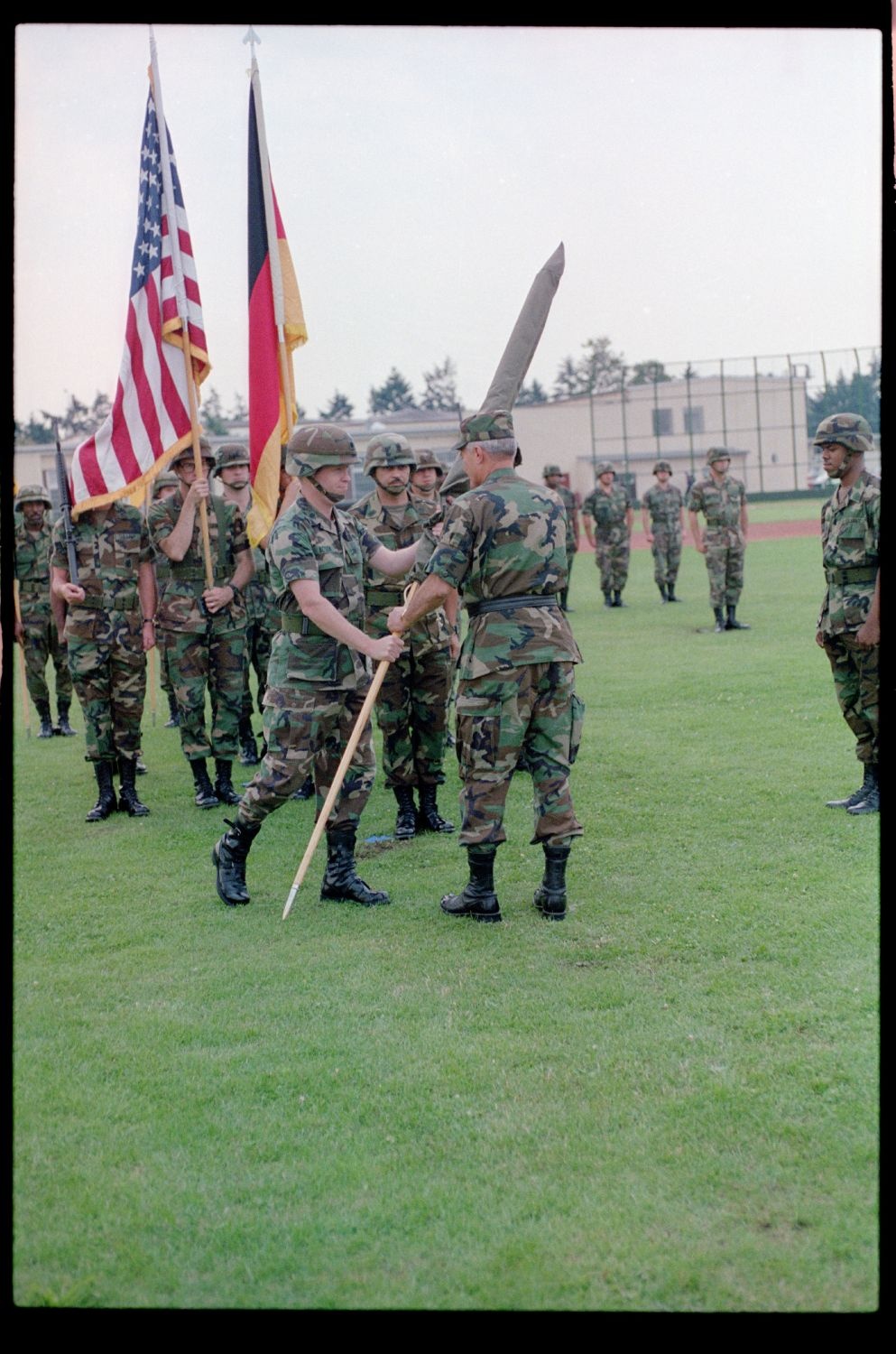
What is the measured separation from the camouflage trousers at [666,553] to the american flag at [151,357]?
12263mm

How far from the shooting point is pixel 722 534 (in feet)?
51.6

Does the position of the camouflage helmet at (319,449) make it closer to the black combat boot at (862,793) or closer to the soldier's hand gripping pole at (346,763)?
the soldier's hand gripping pole at (346,763)

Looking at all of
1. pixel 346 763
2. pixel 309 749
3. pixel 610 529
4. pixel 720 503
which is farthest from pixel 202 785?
pixel 610 529

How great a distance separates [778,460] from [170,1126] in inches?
1888

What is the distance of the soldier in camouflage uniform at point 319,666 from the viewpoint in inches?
241

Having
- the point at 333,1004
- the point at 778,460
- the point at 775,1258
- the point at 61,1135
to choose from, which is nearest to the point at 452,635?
the point at 333,1004

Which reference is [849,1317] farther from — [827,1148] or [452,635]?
[452,635]

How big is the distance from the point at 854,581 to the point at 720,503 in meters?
8.62

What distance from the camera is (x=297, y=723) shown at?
622 centimetres

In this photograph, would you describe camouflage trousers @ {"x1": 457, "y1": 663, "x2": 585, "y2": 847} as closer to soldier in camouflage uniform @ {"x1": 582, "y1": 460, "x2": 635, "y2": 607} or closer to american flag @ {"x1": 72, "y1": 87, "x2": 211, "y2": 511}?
american flag @ {"x1": 72, "y1": 87, "x2": 211, "y2": 511}

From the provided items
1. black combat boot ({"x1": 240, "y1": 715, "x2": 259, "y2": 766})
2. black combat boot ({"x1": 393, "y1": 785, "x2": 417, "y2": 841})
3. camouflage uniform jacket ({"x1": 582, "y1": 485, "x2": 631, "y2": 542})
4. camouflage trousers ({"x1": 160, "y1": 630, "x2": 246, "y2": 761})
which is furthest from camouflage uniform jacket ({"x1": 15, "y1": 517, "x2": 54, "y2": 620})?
camouflage uniform jacket ({"x1": 582, "y1": 485, "x2": 631, "y2": 542})

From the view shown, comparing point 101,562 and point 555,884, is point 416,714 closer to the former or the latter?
point 555,884

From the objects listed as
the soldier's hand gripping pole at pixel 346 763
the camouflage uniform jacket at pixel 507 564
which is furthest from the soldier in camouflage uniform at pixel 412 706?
the camouflage uniform jacket at pixel 507 564

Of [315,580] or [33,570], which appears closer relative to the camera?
[315,580]
